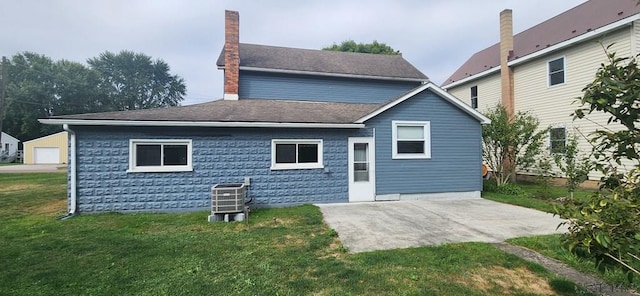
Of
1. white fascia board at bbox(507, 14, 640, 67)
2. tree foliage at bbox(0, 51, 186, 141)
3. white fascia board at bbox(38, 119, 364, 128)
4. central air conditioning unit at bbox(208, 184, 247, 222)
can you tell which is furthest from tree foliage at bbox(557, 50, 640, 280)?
tree foliage at bbox(0, 51, 186, 141)

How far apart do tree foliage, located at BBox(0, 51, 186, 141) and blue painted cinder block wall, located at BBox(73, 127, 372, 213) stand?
40.5m

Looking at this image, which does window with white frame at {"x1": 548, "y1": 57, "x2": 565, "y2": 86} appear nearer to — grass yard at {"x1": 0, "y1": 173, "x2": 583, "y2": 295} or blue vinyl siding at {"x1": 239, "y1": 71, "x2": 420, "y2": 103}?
blue vinyl siding at {"x1": 239, "y1": 71, "x2": 420, "y2": 103}

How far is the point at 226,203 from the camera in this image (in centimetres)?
700

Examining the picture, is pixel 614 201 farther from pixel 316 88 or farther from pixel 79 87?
pixel 79 87

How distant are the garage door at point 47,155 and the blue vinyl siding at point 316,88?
126ft

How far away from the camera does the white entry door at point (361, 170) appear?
31.0ft

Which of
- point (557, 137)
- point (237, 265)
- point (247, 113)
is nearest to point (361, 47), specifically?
point (557, 137)

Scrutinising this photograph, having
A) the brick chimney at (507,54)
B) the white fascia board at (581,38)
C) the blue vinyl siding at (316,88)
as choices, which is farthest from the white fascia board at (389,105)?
the brick chimney at (507,54)

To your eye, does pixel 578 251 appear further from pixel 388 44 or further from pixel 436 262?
pixel 388 44

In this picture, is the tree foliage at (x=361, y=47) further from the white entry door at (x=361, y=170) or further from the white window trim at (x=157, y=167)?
the white window trim at (x=157, y=167)

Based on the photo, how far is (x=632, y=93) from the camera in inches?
77.6

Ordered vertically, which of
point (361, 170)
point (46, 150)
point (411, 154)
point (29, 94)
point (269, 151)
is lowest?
point (361, 170)

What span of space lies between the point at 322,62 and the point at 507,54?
394 inches

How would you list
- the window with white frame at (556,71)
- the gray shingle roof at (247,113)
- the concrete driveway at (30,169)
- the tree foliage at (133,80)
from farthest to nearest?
the tree foliage at (133,80) < the concrete driveway at (30,169) < the window with white frame at (556,71) < the gray shingle roof at (247,113)
